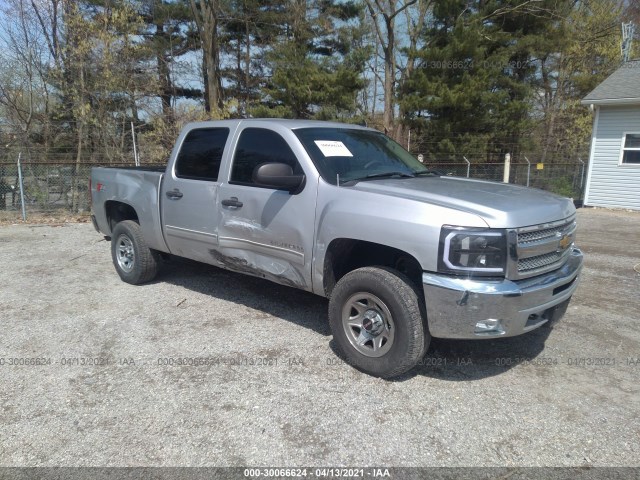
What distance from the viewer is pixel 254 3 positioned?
70.8ft

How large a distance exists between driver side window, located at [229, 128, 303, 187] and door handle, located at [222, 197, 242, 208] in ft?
0.56

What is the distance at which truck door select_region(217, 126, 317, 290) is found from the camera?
392cm

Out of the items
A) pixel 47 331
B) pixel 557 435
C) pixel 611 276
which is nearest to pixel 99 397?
pixel 47 331

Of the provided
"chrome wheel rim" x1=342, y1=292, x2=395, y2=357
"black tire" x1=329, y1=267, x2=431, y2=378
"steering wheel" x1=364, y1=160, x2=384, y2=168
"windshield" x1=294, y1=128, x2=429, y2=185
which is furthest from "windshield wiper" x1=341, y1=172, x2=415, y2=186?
"chrome wheel rim" x1=342, y1=292, x2=395, y2=357

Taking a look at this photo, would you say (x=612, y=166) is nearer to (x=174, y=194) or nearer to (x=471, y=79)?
(x=471, y=79)

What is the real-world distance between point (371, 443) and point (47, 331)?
3.40 m

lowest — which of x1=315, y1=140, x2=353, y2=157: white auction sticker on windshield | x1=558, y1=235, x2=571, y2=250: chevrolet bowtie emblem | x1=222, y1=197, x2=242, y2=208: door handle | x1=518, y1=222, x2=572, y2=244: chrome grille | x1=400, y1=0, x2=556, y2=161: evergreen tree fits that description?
x1=558, y1=235, x2=571, y2=250: chevrolet bowtie emblem

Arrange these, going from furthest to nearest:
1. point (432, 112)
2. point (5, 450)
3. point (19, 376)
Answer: point (432, 112), point (19, 376), point (5, 450)

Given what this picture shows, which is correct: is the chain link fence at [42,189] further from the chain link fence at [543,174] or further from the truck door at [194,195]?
the chain link fence at [543,174]

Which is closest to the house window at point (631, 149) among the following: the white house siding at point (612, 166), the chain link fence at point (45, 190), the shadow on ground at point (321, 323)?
the white house siding at point (612, 166)

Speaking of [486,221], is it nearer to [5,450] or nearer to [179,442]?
[179,442]

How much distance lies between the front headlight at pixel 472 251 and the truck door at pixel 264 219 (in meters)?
1.18

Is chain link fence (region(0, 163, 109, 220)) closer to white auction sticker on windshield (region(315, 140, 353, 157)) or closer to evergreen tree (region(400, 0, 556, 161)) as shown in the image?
white auction sticker on windshield (region(315, 140, 353, 157))

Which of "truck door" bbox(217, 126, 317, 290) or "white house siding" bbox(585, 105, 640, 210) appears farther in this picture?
"white house siding" bbox(585, 105, 640, 210)
